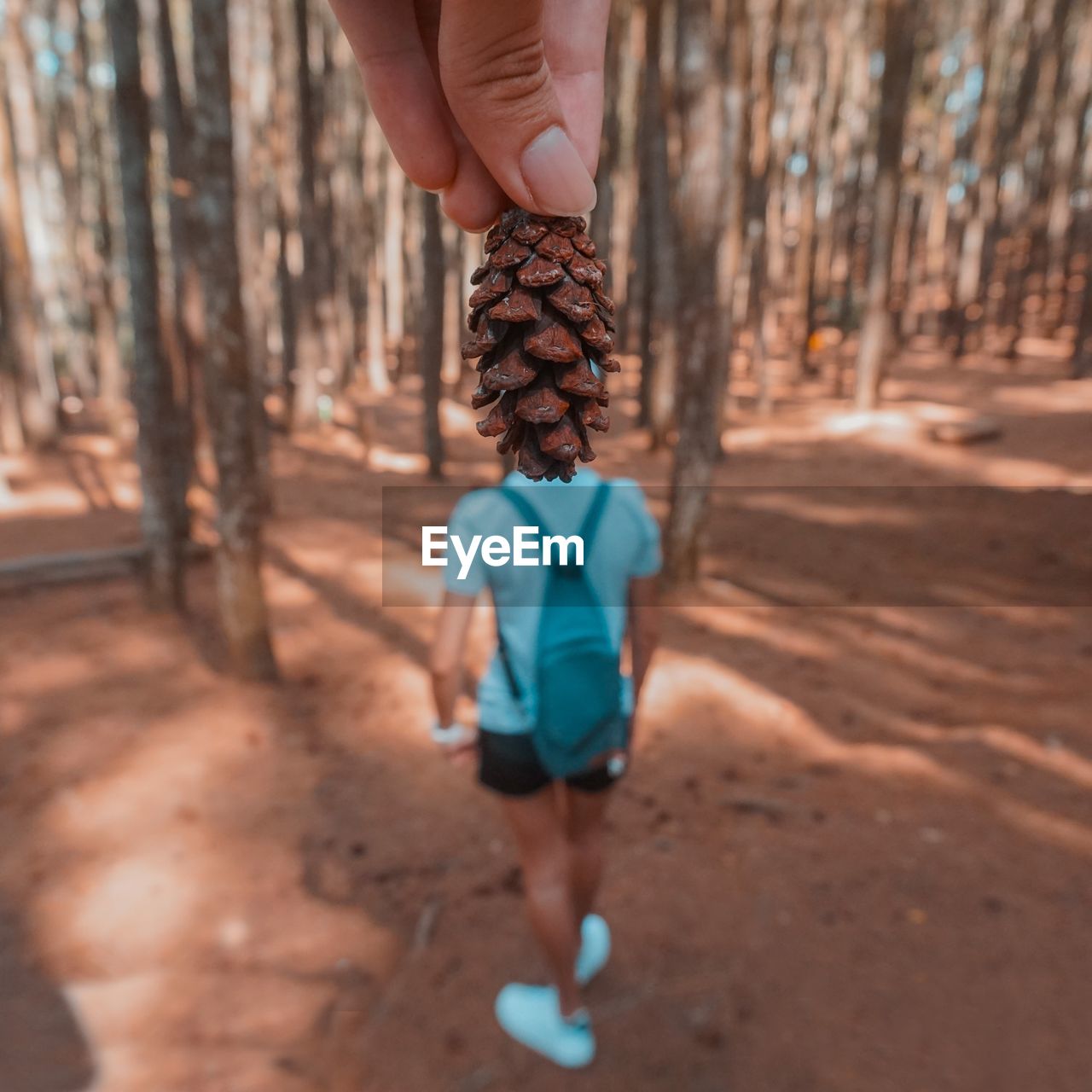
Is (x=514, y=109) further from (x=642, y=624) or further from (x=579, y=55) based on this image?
(x=642, y=624)

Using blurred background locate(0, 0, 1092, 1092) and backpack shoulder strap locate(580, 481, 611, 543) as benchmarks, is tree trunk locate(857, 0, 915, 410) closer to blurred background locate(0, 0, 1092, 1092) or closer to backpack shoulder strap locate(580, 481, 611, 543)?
blurred background locate(0, 0, 1092, 1092)

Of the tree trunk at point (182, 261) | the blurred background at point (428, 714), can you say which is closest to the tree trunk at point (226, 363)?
the blurred background at point (428, 714)

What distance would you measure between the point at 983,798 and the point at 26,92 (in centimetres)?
1864

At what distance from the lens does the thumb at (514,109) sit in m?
0.79

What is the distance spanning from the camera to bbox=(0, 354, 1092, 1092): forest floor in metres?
Result: 3.65

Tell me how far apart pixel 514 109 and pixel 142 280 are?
761 centimetres

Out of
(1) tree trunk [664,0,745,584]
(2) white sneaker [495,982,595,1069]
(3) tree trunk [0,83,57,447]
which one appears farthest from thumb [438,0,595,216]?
(3) tree trunk [0,83,57,447]

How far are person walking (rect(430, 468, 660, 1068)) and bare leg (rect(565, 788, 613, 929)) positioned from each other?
0.04 feet

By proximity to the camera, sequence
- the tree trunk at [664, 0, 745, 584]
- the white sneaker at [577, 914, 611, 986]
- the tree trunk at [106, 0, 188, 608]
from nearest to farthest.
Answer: the white sneaker at [577, 914, 611, 986], the tree trunk at [664, 0, 745, 584], the tree trunk at [106, 0, 188, 608]

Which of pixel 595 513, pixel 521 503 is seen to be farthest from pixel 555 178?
pixel 595 513

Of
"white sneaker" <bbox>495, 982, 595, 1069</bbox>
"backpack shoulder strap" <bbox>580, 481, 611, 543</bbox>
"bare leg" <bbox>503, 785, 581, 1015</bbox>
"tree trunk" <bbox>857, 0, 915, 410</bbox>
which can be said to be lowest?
"white sneaker" <bbox>495, 982, 595, 1069</bbox>

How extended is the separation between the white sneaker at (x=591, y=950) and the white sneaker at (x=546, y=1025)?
20 centimetres

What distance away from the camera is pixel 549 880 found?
331cm

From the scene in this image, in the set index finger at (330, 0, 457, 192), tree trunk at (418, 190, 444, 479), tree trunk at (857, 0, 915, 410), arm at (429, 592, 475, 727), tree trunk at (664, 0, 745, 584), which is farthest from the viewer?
tree trunk at (857, 0, 915, 410)
